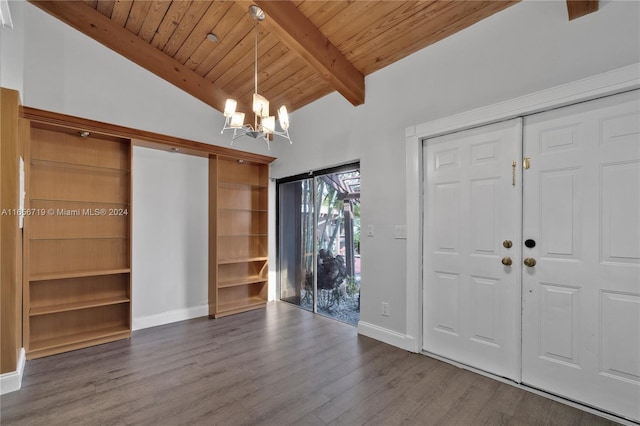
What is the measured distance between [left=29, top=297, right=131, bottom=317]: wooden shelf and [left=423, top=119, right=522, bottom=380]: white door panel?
334 cm

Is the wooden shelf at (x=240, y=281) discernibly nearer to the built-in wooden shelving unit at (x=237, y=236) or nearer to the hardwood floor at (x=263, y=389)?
the built-in wooden shelving unit at (x=237, y=236)

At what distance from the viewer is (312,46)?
2861 mm

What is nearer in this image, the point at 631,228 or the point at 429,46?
the point at 631,228

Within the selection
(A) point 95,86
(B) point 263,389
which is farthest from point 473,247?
(A) point 95,86

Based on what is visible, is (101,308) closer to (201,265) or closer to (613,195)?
(201,265)

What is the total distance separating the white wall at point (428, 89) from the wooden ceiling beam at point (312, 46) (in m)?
0.24

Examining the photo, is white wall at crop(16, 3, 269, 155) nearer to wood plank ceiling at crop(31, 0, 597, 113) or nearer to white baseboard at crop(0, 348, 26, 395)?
wood plank ceiling at crop(31, 0, 597, 113)

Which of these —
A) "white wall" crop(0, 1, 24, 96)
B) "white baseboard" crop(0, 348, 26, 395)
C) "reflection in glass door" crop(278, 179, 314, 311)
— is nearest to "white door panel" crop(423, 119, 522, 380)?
"reflection in glass door" crop(278, 179, 314, 311)

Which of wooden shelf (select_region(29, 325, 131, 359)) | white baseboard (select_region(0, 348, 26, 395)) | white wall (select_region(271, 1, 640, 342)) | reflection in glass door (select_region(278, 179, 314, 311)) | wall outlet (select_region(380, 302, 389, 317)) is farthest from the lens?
reflection in glass door (select_region(278, 179, 314, 311))

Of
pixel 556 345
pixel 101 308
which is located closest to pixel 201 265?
pixel 101 308

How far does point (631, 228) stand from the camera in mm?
1899

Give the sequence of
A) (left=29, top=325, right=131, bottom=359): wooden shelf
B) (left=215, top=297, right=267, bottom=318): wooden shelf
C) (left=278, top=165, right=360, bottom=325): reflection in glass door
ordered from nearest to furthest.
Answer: (left=29, top=325, right=131, bottom=359): wooden shelf < (left=278, top=165, right=360, bottom=325): reflection in glass door < (left=215, top=297, right=267, bottom=318): wooden shelf

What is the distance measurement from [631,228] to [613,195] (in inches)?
9.1

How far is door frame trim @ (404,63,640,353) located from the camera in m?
1.94
